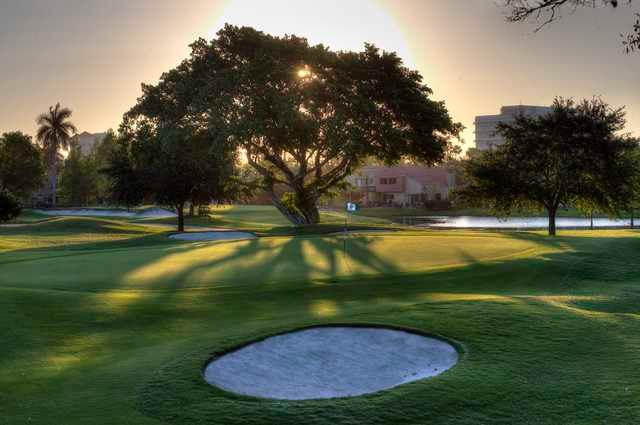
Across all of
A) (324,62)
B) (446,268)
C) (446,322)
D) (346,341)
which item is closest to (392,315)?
(446,322)

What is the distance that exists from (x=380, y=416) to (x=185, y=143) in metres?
44.5

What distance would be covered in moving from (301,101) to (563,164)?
19086mm

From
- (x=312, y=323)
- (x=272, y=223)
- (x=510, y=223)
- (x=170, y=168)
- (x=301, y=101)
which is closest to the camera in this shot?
(x=312, y=323)

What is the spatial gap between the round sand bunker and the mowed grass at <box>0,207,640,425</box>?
1.24 ft

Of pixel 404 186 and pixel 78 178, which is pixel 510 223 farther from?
pixel 78 178

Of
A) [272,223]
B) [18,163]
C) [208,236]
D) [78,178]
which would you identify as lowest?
[272,223]

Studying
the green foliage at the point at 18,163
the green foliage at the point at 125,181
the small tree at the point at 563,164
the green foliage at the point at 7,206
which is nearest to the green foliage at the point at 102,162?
the green foliage at the point at 18,163

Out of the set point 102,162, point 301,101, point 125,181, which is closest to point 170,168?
point 125,181

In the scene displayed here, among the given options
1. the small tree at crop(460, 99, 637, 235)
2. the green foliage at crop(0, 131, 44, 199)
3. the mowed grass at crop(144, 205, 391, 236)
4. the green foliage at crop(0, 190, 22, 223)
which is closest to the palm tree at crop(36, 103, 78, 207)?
the green foliage at crop(0, 131, 44, 199)

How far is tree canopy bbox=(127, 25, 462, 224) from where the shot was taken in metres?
42.8

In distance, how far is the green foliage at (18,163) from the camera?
94.8m

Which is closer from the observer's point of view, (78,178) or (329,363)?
(329,363)

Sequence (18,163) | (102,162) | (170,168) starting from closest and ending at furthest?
(170,168) → (18,163) → (102,162)

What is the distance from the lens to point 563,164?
41.6 m
